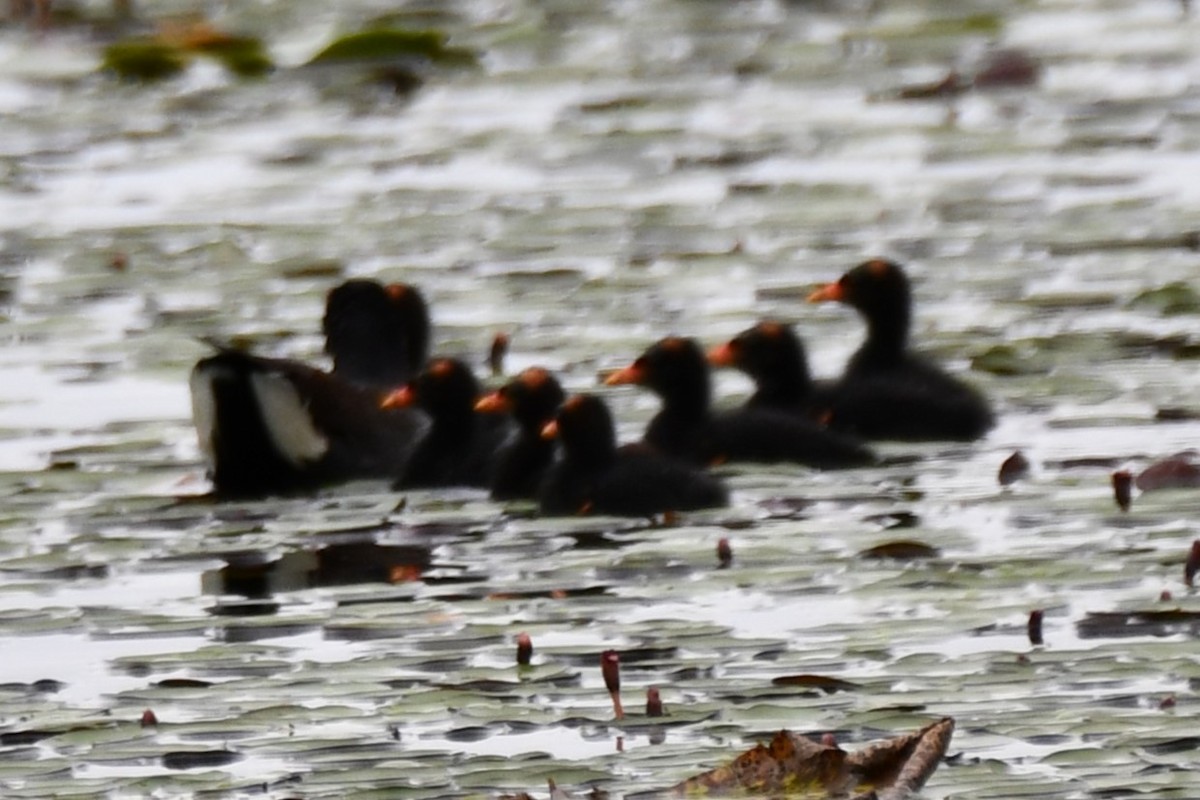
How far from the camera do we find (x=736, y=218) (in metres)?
14.5

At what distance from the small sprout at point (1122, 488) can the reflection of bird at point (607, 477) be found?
1132 mm

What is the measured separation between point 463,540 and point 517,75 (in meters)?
11.8

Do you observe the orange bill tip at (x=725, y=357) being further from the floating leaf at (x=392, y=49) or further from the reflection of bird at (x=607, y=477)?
the floating leaf at (x=392, y=49)

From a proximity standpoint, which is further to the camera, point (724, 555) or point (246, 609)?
point (724, 555)

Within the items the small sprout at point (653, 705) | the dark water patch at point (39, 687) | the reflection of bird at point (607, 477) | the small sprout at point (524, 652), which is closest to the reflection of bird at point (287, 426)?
the reflection of bird at point (607, 477)

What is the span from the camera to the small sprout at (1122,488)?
27.3ft

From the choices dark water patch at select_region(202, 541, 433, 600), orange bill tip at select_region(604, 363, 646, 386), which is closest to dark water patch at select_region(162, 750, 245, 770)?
dark water patch at select_region(202, 541, 433, 600)

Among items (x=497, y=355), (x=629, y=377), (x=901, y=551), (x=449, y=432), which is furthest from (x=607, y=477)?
(x=497, y=355)

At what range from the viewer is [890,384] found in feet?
33.5

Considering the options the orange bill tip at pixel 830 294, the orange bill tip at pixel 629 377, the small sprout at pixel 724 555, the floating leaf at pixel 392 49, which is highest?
the floating leaf at pixel 392 49

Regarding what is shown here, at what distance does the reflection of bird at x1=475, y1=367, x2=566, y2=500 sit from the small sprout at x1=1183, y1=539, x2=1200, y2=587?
2.48m

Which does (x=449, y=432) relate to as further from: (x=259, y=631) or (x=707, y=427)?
(x=259, y=631)

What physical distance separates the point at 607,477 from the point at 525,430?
2.31ft

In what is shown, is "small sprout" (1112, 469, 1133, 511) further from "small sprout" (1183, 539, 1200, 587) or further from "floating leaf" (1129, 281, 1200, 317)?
"floating leaf" (1129, 281, 1200, 317)
